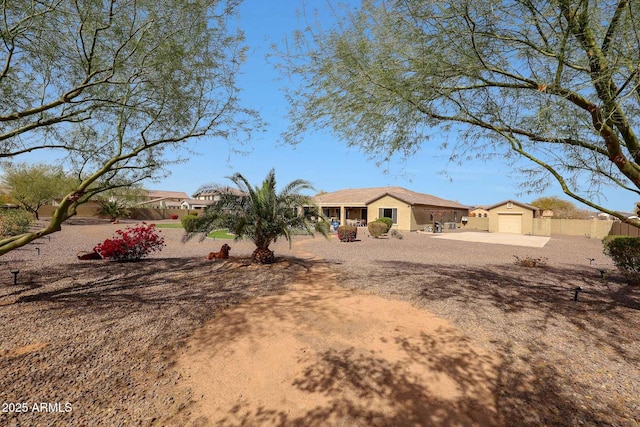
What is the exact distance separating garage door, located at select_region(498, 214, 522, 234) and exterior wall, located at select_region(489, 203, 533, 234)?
0.97ft

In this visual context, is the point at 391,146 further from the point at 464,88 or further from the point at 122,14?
the point at 122,14

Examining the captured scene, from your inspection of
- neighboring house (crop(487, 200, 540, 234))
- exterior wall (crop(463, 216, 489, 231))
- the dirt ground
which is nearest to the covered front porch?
exterior wall (crop(463, 216, 489, 231))

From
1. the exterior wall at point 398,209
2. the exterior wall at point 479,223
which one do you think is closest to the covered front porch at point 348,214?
the exterior wall at point 398,209

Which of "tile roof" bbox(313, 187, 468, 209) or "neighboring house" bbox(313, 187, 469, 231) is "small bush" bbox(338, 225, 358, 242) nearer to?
"neighboring house" bbox(313, 187, 469, 231)

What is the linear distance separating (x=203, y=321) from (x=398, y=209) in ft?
86.7

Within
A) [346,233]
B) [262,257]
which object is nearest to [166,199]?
[346,233]

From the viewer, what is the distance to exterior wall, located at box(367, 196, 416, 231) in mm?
29219

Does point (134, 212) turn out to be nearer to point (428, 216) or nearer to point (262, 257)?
point (428, 216)

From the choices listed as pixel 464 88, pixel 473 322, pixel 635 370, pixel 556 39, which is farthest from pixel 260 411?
pixel 556 39

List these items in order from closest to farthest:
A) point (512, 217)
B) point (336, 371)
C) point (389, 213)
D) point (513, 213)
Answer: point (336, 371)
point (389, 213)
point (513, 213)
point (512, 217)

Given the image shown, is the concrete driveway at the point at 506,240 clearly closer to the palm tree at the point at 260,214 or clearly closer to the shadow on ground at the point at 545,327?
the shadow on ground at the point at 545,327

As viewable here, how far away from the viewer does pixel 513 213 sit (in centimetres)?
3142

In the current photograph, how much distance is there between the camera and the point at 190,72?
7.22m

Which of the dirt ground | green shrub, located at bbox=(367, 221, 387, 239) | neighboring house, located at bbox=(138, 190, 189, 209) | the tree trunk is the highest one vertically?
neighboring house, located at bbox=(138, 190, 189, 209)
